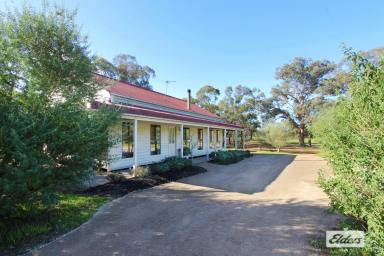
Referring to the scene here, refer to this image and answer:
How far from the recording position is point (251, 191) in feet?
29.2

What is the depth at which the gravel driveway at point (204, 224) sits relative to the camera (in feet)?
13.8

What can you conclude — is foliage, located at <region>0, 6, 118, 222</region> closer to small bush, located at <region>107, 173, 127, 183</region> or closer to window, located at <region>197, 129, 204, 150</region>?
small bush, located at <region>107, 173, 127, 183</region>

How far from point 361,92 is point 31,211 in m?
7.11

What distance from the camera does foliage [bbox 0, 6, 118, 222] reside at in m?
3.96

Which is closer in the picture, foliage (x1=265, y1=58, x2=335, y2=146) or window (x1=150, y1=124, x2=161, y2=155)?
window (x1=150, y1=124, x2=161, y2=155)

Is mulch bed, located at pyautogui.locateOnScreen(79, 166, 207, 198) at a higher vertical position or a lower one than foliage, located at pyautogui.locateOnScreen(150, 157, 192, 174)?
lower

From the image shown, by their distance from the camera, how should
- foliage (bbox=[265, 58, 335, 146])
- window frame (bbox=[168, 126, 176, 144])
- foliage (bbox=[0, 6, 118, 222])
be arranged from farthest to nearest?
foliage (bbox=[265, 58, 335, 146]) → window frame (bbox=[168, 126, 176, 144]) → foliage (bbox=[0, 6, 118, 222])

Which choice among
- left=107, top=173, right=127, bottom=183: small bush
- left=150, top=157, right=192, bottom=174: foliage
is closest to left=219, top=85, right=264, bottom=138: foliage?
left=150, top=157, right=192, bottom=174: foliage

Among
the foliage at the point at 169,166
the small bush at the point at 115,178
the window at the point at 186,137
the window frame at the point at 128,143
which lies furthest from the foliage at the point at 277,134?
the small bush at the point at 115,178

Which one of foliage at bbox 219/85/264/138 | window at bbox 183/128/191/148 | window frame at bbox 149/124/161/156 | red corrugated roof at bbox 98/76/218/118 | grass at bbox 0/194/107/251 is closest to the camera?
grass at bbox 0/194/107/251

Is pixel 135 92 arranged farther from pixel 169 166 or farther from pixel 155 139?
pixel 169 166

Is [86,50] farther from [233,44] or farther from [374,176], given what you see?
[233,44]

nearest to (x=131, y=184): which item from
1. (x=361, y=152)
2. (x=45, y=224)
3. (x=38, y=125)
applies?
(x=45, y=224)

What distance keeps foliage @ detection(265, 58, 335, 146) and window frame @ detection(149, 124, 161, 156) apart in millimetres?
28050
